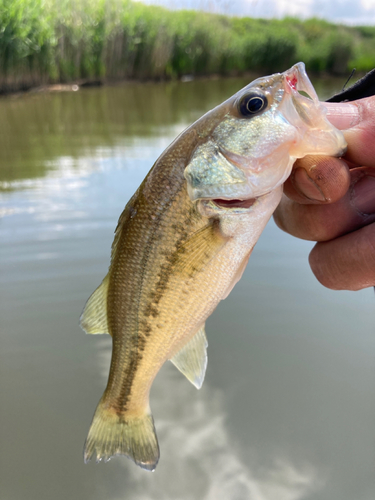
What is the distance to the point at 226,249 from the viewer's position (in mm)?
1579

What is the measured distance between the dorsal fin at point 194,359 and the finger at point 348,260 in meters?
0.63

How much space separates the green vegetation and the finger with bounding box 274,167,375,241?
12.8 meters

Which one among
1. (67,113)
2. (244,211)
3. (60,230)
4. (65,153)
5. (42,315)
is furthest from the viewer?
(67,113)

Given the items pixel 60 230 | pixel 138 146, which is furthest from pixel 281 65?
pixel 60 230

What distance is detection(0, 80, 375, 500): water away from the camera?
2.37m

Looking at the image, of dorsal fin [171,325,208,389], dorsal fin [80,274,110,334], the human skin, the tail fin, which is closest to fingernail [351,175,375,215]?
the human skin

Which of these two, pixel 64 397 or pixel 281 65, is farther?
pixel 281 65

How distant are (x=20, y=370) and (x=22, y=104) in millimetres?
11231

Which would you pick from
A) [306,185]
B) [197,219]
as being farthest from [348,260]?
[197,219]

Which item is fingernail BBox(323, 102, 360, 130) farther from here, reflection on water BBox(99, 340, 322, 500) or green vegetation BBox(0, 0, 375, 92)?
green vegetation BBox(0, 0, 375, 92)

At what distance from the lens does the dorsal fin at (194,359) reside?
189cm

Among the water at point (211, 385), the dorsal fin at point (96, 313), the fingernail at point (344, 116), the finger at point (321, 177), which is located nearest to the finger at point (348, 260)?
the finger at point (321, 177)

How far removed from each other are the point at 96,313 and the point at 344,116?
1268mm

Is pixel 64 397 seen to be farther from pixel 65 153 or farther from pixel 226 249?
pixel 65 153
